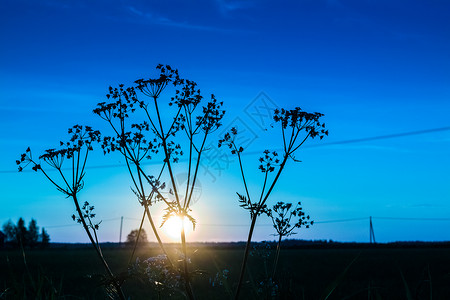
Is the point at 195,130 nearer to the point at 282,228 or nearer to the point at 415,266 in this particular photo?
the point at 282,228

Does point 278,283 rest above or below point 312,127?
below

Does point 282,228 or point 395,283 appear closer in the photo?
point 282,228

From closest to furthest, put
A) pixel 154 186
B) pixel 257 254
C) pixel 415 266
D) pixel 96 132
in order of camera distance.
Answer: pixel 154 186 < pixel 96 132 < pixel 257 254 < pixel 415 266

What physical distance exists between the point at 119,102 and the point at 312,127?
2307mm

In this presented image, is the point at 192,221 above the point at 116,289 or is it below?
above

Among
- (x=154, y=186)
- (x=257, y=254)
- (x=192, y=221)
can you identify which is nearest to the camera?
(x=192, y=221)

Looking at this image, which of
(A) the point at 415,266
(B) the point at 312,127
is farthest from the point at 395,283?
(B) the point at 312,127

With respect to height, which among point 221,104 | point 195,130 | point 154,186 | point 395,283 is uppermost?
point 221,104

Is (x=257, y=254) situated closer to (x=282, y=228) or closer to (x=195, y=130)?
(x=282, y=228)

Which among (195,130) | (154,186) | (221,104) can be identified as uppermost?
(221,104)

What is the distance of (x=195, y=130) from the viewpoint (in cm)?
552

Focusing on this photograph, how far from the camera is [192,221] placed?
494 centimetres

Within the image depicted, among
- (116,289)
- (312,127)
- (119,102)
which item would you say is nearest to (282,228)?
(312,127)

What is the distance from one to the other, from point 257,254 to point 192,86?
2828mm
